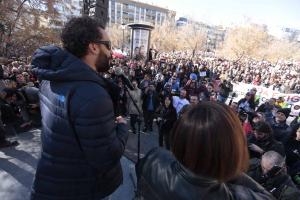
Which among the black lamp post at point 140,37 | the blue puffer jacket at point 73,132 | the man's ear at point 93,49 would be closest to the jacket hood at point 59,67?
the blue puffer jacket at point 73,132

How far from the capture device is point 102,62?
166 cm

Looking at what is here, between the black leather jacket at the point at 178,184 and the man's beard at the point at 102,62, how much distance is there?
25.3 inches

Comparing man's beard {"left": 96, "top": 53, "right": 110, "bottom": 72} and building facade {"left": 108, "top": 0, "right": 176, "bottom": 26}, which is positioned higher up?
building facade {"left": 108, "top": 0, "right": 176, "bottom": 26}

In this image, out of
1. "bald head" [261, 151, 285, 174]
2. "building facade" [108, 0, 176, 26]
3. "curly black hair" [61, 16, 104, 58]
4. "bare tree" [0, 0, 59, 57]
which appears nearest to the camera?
"curly black hair" [61, 16, 104, 58]

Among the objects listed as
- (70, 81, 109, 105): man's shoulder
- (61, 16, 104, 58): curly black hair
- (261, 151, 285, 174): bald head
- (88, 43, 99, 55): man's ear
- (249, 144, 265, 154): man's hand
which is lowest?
(249, 144, 265, 154): man's hand

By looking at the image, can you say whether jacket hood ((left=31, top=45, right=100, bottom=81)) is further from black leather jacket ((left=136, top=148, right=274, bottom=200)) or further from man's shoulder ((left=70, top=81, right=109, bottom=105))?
black leather jacket ((left=136, top=148, right=274, bottom=200))

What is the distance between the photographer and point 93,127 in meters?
1.40

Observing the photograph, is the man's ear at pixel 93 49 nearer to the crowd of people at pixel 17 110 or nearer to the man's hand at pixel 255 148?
the man's hand at pixel 255 148

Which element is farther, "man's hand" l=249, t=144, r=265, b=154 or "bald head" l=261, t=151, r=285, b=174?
"man's hand" l=249, t=144, r=265, b=154

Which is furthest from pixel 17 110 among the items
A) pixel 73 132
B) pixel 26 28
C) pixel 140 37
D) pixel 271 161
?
pixel 26 28

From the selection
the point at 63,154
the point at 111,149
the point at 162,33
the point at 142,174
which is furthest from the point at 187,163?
the point at 162,33

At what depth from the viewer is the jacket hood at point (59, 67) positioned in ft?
4.76

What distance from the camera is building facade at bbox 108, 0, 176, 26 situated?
85312 millimetres

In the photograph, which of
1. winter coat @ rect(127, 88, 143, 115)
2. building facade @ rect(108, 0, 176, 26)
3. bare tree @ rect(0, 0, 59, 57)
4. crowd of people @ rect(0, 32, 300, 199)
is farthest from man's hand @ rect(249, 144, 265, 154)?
building facade @ rect(108, 0, 176, 26)
